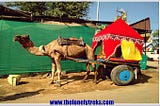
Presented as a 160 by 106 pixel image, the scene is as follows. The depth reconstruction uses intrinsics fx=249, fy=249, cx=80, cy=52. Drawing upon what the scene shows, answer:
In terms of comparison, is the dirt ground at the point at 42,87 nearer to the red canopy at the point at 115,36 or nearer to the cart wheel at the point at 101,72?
the cart wheel at the point at 101,72

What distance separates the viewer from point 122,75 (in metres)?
9.14

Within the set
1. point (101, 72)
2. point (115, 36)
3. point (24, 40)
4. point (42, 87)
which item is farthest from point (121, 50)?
point (24, 40)

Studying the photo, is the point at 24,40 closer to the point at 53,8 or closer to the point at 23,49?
the point at 23,49

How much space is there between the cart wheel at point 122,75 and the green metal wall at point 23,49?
10.9 ft

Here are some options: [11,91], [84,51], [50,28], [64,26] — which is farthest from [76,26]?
[11,91]

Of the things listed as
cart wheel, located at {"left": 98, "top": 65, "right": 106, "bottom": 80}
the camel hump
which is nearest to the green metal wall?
cart wheel, located at {"left": 98, "top": 65, "right": 106, "bottom": 80}

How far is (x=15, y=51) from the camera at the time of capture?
1047cm

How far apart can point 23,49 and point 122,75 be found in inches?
172

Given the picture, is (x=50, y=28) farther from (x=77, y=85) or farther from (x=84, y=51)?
(x=77, y=85)

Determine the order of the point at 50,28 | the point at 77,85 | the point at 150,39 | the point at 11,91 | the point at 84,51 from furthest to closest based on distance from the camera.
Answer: the point at 150,39 → the point at 50,28 → the point at 84,51 → the point at 77,85 → the point at 11,91

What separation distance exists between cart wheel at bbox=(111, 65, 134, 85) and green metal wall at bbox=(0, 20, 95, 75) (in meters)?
3.33

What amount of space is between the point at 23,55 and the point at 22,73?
77cm

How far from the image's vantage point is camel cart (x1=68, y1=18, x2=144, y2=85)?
358 inches

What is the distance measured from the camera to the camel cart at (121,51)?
358 inches
